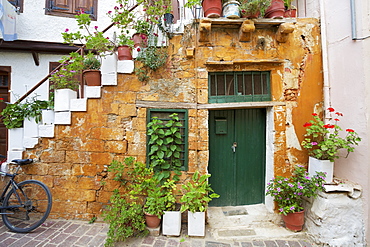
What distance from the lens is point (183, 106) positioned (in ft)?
10.3

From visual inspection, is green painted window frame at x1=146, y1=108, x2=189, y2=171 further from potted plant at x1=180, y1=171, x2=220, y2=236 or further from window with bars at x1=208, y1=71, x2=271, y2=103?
window with bars at x1=208, y1=71, x2=271, y2=103

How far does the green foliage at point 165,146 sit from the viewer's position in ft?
9.77

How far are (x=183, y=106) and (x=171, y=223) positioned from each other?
6.40 ft

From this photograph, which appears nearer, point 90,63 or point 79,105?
point 79,105

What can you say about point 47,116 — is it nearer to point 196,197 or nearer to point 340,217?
point 196,197

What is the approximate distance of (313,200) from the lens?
2.83 m

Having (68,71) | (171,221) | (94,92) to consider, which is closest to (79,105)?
(94,92)

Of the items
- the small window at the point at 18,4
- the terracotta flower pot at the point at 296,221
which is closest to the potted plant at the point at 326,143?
the terracotta flower pot at the point at 296,221

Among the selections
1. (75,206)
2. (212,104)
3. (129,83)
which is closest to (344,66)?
(212,104)

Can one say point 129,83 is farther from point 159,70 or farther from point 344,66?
point 344,66

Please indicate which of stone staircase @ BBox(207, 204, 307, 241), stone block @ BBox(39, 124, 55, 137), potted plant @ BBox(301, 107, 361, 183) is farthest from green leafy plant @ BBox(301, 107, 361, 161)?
stone block @ BBox(39, 124, 55, 137)

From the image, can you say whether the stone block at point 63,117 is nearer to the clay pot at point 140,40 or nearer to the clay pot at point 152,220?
the clay pot at point 140,40

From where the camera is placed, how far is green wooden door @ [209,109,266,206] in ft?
11.1

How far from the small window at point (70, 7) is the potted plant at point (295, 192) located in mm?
6066
